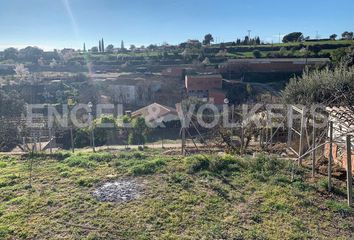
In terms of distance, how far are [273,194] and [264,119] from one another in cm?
540

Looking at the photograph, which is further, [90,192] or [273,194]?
[90,192]

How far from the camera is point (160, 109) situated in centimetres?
2331

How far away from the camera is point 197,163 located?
6.54 metres


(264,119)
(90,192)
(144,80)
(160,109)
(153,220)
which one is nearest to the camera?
(153,220)

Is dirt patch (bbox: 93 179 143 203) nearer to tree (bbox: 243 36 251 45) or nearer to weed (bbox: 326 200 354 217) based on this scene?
weed (bbox: 326 200 354 217)

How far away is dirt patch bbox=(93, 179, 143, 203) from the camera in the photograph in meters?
5.27

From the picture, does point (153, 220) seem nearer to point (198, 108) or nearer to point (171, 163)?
point (171, 163)

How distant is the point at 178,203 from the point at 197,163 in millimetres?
1647

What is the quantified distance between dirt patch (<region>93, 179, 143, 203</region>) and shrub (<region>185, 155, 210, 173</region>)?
1.23 metres

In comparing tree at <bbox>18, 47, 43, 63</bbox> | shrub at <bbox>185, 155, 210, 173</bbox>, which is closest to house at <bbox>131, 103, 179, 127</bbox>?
shrub at <bbox>185, 155, 210, 173</bbox>

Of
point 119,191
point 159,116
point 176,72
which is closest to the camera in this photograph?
point 119,191

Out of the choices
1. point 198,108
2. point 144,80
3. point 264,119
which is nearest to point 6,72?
point 144,80

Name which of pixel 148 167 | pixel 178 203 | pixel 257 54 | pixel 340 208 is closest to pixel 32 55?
pixel 257 54

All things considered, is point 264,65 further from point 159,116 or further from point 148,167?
point 148,167
